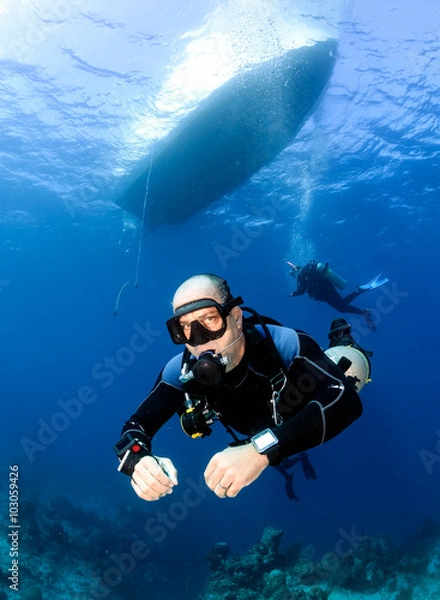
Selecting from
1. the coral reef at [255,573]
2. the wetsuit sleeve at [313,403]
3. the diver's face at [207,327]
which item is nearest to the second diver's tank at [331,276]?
the coral reef at [255,573]

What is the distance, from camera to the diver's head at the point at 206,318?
127 inches

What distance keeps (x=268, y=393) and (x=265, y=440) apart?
141 centimetres

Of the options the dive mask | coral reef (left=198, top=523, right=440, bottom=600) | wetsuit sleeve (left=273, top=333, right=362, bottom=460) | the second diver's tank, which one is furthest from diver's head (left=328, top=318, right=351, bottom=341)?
the second diver's tank

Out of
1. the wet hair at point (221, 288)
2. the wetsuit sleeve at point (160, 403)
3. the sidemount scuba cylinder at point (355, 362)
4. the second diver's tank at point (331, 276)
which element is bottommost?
the sidemount scuba cylinder at point (355, 362)

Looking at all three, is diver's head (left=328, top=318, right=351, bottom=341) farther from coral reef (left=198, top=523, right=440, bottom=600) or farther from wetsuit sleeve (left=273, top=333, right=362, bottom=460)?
coral reef (left=198, top=523, right=440, bottom=600)

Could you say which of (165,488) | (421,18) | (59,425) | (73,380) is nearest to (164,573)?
(165,488)

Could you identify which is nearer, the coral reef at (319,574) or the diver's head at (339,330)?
the diver's head at (339,330)

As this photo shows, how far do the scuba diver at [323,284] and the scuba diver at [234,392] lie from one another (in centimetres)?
1126

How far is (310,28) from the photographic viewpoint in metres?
13.8

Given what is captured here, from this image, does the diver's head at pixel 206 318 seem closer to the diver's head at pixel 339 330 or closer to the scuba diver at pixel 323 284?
the diver's head at pixel 339 330

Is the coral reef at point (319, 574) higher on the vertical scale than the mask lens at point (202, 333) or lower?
lower

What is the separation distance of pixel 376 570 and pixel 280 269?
32.9m

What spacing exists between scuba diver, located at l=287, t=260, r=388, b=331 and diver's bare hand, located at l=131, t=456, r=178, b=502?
12610mm

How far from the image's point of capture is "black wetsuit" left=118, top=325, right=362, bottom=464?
106 inches
